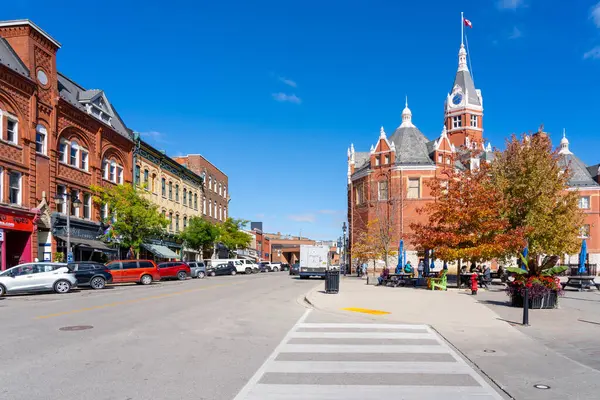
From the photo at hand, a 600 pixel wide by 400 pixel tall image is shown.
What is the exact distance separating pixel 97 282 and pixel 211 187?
138 ft

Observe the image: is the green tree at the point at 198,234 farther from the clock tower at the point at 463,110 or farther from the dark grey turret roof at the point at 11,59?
the clock tower at the point at 463,110

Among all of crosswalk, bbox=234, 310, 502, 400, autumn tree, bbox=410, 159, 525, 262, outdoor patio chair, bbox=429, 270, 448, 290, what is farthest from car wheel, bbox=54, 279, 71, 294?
autumn tree, bbox=410, 159, 525, 262

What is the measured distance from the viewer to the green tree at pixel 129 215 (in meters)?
36.5

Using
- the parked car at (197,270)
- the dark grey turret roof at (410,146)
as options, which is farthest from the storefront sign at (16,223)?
the dark grey turret roof at (410,146)

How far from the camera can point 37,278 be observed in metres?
24.0

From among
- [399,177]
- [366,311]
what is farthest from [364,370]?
[399,177]

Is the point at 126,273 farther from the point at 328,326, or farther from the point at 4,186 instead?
the point at 328,326

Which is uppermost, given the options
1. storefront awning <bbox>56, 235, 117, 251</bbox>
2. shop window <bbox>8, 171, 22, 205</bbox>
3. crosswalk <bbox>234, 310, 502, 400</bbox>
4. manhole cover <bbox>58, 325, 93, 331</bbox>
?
shop window <bbox>8, 171, 22, 205</bbox>

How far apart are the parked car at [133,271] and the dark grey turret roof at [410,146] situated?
1265 inches

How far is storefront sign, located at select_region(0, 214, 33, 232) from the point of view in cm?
2966

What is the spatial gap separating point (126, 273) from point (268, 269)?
47187mm

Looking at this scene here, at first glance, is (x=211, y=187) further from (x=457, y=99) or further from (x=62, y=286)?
(x=62, y=286)

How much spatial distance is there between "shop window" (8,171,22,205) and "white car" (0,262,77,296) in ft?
27.3

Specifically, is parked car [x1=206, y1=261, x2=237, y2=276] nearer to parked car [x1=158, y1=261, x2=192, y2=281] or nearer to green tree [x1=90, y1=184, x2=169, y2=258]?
parked car [x1=158, y1=261, x2=192, y2=281]
